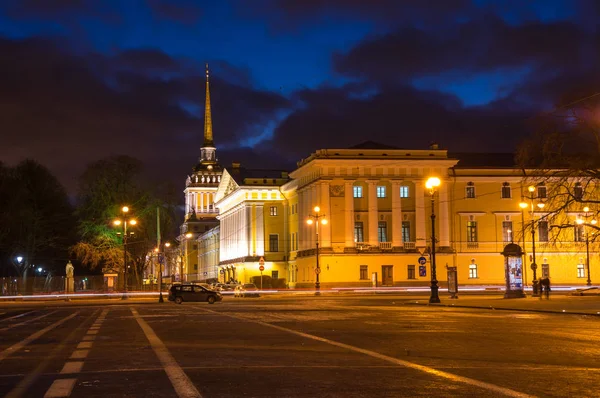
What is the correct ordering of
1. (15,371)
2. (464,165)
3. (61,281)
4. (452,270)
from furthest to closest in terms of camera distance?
1. (464,165)
2. (61,281)
3. (452,270)
4. (15,371)

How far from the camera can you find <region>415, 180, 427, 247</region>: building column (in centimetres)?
9556

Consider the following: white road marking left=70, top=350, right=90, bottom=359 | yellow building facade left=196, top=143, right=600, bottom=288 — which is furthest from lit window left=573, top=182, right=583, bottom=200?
yellow building facade left=196, top=143, right=600, bottom=288

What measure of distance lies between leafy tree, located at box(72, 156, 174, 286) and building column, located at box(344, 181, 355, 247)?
774 inches

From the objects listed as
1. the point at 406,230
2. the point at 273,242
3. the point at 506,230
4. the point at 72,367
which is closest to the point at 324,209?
the point at 406,230

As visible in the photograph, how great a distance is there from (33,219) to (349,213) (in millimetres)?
33801

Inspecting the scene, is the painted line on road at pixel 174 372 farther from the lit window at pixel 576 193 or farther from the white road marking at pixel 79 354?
the lit window at pixel 576 193

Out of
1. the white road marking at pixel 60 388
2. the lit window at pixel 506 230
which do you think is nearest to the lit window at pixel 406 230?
the lit window at pixel 506 230

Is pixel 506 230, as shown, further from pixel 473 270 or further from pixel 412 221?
pixel 412 221

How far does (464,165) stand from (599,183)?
58728 millimetres

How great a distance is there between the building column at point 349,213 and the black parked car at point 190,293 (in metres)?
34.9

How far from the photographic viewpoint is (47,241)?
87.2 metres

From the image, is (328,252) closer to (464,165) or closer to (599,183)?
(464,165)

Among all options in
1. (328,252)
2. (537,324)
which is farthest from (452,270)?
(328,252)

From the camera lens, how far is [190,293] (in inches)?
2395
